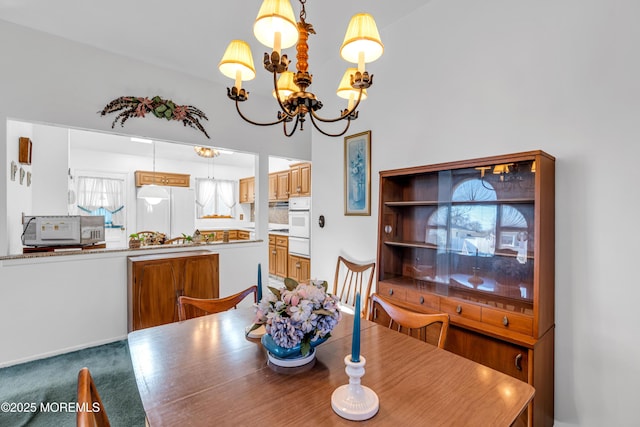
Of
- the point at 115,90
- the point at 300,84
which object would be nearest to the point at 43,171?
the point at 115,90

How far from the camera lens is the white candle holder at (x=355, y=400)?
0.86 metres

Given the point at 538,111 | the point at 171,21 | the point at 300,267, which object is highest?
the point at 171,21

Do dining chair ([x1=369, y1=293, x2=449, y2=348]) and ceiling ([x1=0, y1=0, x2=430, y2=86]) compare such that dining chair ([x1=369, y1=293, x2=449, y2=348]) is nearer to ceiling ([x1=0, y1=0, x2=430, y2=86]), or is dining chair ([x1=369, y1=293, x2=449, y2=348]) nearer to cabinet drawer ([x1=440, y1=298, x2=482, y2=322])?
cabinet drawer ([x1=440, y1=298, x2=482, y2=322])

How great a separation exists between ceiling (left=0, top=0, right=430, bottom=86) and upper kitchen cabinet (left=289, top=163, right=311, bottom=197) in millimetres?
2187

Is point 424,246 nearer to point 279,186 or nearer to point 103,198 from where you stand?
point 279,186

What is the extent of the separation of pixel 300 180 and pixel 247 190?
2673 millimetres

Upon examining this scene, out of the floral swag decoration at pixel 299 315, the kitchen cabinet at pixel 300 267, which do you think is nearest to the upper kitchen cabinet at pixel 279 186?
the kitchen cabinet at pixel 300 267

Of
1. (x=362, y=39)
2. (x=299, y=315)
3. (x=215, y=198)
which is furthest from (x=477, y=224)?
(x=215, y=198)

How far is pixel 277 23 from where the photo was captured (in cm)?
124

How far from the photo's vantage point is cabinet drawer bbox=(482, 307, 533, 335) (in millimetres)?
1537

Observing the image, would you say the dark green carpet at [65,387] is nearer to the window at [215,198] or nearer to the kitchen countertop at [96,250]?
the kitchen countertop at [96,250]

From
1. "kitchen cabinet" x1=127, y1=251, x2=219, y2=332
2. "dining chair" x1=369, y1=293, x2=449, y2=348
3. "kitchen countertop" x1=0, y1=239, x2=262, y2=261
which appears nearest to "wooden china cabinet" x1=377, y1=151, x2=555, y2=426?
"dining chair" x1=369, y1=293, x2=449, y2=348

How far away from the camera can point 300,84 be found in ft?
4.67

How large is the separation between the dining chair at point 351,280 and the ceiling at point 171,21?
2.17 metres
